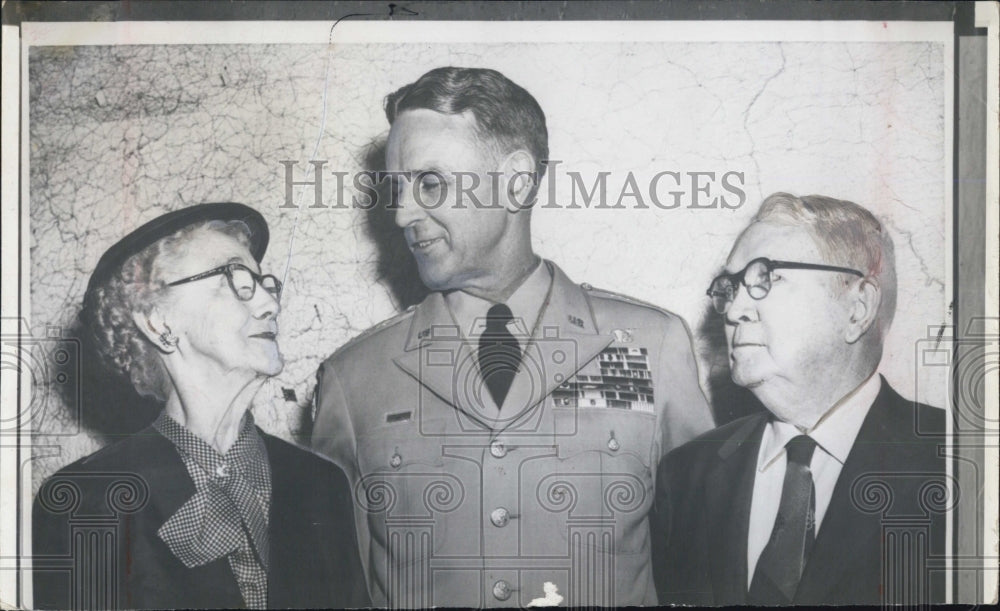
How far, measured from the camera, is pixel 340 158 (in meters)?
3.28

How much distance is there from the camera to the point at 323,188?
129 inches

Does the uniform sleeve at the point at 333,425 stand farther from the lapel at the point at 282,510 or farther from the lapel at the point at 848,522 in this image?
the lapel at the point at 848,522

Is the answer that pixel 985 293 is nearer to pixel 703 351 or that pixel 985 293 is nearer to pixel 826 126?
pixel 826 126

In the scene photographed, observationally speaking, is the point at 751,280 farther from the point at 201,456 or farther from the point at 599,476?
the point at 201,456

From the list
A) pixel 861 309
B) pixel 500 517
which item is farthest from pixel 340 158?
pixel 861 309

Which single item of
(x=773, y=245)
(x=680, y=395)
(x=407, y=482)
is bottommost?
(x=407, y=482)

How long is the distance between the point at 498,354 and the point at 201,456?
1.07m

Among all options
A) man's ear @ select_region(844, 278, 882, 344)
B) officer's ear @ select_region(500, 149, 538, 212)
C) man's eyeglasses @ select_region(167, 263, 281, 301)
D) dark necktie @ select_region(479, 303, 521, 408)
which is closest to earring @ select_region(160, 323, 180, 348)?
man's eyeglasses @ select_region(167, 263, 281, 301)

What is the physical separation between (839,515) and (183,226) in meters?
2.47

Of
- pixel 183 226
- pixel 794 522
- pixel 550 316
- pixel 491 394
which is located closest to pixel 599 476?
pixel 491 394

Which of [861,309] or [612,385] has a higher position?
[861,309]

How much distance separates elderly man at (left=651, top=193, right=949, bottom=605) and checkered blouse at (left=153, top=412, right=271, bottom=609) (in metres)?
1.36

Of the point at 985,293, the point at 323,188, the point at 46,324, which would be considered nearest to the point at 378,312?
the point at 323,188

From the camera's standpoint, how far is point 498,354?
3.27m
